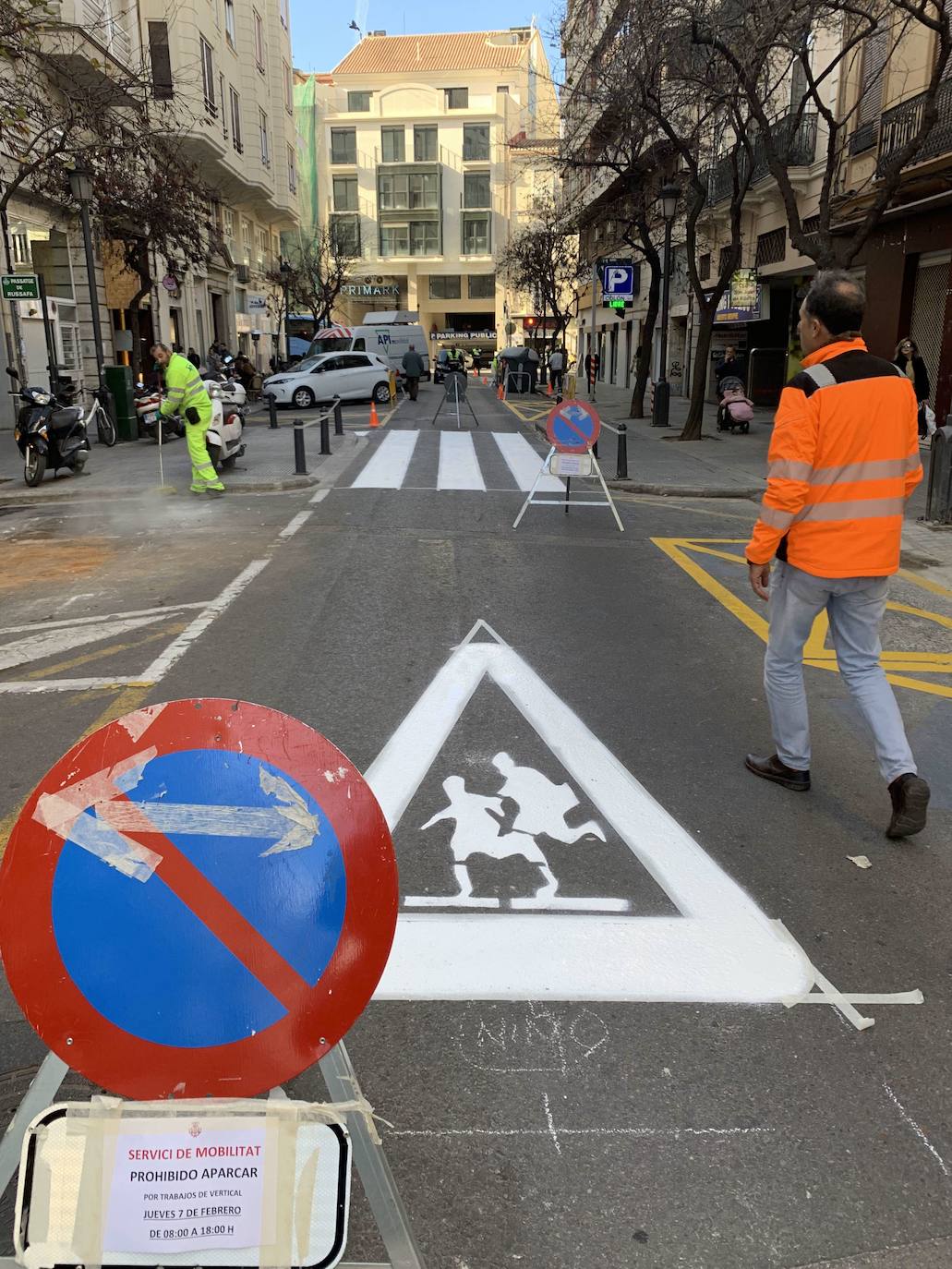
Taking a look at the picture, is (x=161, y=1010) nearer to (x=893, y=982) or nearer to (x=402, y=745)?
A: (x=893, y=982)

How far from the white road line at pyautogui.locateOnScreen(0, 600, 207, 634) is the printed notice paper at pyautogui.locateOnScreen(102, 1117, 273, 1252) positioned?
19.8ft

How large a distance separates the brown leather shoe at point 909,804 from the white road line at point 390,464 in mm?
10631

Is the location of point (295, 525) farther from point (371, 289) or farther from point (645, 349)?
point (371, 289)

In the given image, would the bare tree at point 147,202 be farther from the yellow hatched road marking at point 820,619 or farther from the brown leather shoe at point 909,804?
the brown leather shoe at point 909,804

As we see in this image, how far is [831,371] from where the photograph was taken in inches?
157

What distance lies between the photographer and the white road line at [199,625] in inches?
238

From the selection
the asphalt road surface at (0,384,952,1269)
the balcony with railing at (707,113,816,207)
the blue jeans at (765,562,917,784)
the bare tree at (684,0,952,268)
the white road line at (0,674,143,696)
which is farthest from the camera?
the balcony with railing at (707,113,816,207)

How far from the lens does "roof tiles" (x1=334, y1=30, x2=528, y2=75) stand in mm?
84312

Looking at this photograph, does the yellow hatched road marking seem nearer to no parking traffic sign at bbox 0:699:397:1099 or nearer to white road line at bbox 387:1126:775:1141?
white road line at bbox 387:1126:775:1141

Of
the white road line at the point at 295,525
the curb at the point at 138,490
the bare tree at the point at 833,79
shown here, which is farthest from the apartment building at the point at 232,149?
the white road line at the point at 295,525

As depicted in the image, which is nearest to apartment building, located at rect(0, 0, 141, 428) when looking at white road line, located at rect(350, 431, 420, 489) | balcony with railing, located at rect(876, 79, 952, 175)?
white road line, located at rect(350, 431, 420, 489)

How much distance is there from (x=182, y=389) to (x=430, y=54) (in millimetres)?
89491

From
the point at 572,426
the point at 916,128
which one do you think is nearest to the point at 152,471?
the point at 572,426

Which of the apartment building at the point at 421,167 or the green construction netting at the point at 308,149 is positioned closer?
the green construction netting at the point at 308,149
